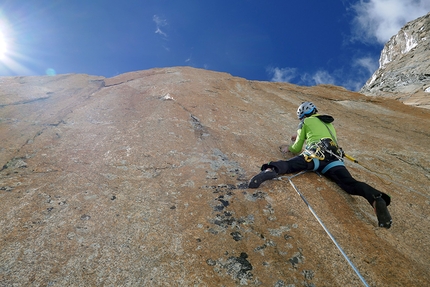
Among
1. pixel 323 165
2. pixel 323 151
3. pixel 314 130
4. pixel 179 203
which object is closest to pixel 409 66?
pixel 314 130

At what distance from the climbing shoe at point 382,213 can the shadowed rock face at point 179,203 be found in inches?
5.1

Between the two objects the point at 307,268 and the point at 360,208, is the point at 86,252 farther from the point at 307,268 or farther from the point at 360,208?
the point at 360,208

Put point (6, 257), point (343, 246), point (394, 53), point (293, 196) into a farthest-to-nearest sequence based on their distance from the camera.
Answer: point (394, 53) < point (293, 196) < point (343, 246) < point (6, 257)

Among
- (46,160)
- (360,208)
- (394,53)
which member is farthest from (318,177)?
(394,53)

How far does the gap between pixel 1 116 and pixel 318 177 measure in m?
7.44

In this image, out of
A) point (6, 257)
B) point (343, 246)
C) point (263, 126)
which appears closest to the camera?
point (6, 257)

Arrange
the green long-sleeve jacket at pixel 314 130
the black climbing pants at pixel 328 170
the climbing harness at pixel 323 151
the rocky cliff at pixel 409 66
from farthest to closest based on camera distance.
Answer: the rocky cliff at pixel 409 66 → the green long-sleeve jacket at pixel 314 130 → the climbing harness at pixel 323 151 → the black climbing pants at pixel 328 170

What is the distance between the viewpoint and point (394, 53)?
155 feet

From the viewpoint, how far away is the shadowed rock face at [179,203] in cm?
268

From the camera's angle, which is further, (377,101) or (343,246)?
(377,101)

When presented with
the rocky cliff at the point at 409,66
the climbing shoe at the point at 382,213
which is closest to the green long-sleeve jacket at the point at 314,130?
the climbing shoe at the point at 382,213

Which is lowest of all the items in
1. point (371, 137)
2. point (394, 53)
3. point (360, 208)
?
point (360, 208)

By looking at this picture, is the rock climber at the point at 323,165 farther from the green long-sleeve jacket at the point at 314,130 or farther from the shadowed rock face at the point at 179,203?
the shadowed rock face at the point at 179,203

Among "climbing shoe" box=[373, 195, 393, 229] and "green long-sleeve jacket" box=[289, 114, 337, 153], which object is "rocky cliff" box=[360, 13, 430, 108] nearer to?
"green long-sleeve jacket" box=[289, 114, 337, 153]
